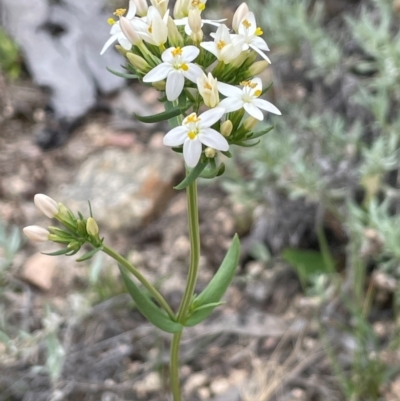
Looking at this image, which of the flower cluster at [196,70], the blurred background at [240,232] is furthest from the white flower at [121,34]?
the blurred background at [240,232]

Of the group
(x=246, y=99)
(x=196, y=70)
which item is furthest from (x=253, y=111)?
(x=196, y=70)

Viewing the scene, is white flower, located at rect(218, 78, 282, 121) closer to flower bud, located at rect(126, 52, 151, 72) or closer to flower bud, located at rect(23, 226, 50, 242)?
flower bud, located at rect(126, 52, 151, 72)

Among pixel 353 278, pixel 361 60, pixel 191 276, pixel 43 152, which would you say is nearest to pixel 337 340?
pixel 353 278

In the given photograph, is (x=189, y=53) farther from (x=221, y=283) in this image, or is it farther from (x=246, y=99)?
(x=221, y=283)

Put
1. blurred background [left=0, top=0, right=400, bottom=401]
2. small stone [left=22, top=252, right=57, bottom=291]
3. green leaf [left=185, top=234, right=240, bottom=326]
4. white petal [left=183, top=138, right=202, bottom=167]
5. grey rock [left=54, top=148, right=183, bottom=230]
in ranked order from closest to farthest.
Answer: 1. white petal [left=183, top=138, right=202, bottom=167]
2. green leaf [left=185, top=234, right=240, bottom=326]
3. blurred background [left=0, top=0, right=400, bottom=401]
4. small stone [left=22, top=252, right=57, bottom=291]
5. grey rock [left=54, top=148, right=183, bottom=230]

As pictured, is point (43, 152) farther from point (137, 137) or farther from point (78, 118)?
point (137, 137)

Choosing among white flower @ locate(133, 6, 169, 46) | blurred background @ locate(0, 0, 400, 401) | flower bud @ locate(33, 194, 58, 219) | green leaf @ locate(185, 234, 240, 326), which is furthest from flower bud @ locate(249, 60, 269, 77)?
blurred background @ locate(0, 0, 400, 401)
